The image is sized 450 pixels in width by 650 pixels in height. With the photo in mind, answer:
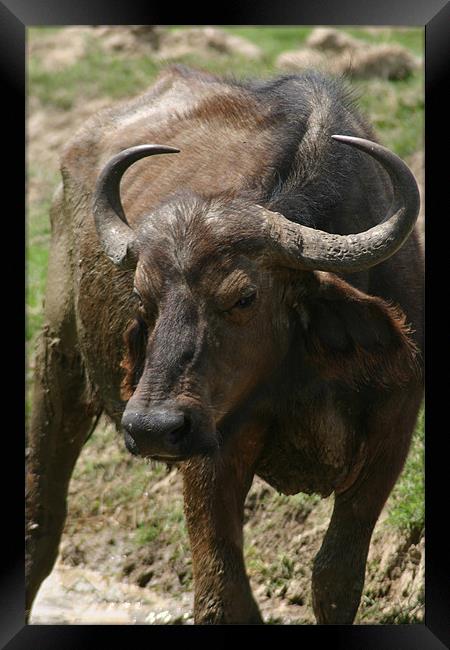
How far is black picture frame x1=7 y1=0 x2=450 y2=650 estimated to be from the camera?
192 inches

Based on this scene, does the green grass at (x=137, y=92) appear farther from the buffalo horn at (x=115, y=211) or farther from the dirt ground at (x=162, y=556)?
the buffalo horn at (x=115, y=211)

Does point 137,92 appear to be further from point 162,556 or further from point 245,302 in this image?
point 245,302

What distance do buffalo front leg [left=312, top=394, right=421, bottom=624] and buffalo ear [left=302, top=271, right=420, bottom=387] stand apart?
38cm

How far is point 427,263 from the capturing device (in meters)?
5.08

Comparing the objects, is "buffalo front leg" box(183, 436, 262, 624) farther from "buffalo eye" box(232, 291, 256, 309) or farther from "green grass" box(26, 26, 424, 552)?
"green grass" box(26, 26, 424, 552)

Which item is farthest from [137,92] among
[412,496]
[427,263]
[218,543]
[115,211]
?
[218,543]

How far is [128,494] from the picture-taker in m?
7.42

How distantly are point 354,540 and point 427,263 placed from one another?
1.26 metres

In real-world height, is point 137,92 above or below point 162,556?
above

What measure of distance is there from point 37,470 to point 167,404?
2.38 metres

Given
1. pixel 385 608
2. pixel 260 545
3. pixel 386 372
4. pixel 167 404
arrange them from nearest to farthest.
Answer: pixel 167 404 < pixel 386 372 < pixel 385 608 < pixel 260 545

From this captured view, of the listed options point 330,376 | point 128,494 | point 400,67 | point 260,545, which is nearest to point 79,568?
point 128,494

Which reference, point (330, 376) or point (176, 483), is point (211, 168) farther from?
point (176, 483)

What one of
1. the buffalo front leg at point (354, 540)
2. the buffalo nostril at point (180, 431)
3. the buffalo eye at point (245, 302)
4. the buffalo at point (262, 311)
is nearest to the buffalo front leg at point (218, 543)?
the buffalo at point (262, 311)
